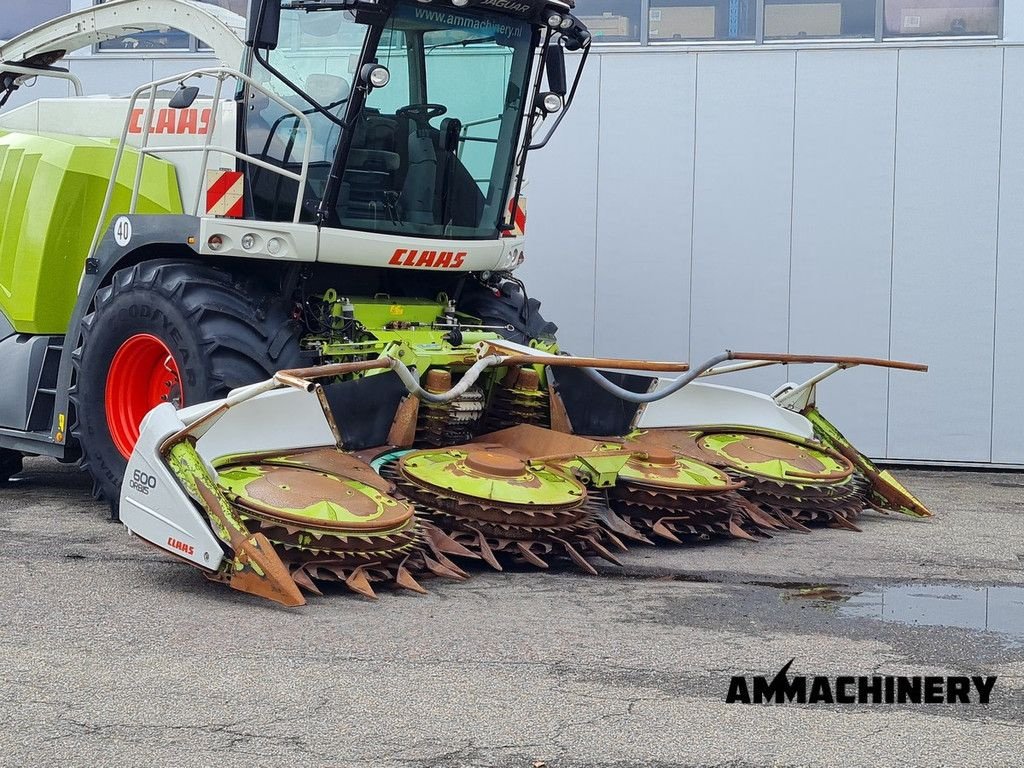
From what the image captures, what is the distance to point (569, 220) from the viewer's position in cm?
1058

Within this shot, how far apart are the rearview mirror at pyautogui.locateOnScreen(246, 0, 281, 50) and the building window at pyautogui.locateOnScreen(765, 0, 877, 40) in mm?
4920

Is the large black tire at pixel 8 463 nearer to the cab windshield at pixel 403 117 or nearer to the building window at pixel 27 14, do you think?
the cab windshield at pixel 403 117

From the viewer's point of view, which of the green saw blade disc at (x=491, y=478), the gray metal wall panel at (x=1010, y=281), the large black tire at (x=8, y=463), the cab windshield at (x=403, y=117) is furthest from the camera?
the gray metal wall panel at (x=1010, y=281)

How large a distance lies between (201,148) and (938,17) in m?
5.98

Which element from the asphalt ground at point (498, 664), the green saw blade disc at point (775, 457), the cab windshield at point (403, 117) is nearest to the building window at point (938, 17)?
the cab windshield at point (403, 117)

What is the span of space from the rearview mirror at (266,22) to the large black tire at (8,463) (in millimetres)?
3486

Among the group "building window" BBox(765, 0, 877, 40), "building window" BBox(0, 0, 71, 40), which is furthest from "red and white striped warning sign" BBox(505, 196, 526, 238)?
"building window" BBox(0, 0, 71, 40)

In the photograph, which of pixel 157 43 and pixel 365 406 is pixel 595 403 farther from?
pixel 157 43

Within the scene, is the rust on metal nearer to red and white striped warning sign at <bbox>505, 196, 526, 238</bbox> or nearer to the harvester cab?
the harvester cab

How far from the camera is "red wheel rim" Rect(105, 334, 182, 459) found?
7.01 metres

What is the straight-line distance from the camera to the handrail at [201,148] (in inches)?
260

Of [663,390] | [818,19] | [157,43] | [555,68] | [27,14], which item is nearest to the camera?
[663,390]

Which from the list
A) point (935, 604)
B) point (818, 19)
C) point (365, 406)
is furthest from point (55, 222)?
point (818, 19)

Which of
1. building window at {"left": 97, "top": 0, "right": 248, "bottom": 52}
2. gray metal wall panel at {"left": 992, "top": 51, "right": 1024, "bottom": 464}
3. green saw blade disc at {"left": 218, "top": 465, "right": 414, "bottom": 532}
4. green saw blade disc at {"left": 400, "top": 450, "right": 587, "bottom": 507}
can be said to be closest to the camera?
green saw blade disc at {"left": 218, "top": 465, "right": 414, "bottom": 532}
